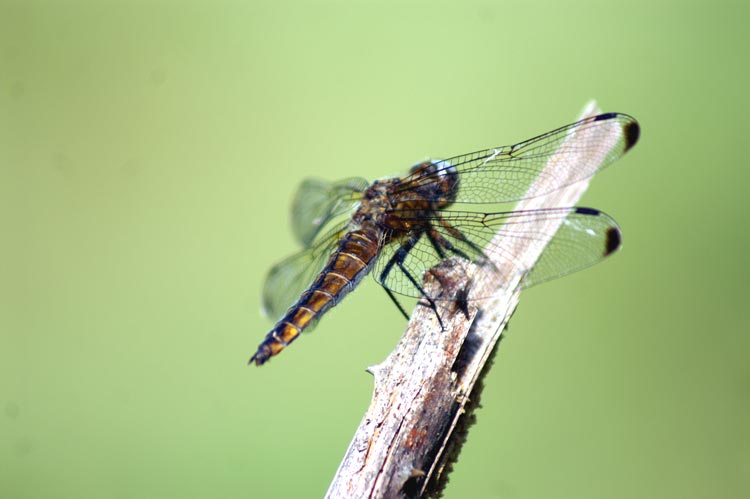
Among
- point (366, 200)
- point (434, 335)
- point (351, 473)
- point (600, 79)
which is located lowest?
point (351, 473)

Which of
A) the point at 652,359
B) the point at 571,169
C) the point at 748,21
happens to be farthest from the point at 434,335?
the point at 748,21

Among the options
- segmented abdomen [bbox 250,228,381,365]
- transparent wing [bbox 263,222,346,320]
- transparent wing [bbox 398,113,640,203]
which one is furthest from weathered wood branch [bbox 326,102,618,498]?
transparent wing [bbox 263,222,346,320]

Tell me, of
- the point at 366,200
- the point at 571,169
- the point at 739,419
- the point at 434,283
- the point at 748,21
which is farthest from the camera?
the point at 748,21

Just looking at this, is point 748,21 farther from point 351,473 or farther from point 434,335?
point 351,473

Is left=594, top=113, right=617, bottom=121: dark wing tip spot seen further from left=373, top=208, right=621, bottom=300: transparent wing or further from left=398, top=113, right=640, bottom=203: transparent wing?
left=373, top=208, right=621, bottom=300: transparent wing

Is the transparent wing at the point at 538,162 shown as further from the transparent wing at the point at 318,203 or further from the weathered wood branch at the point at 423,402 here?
the weathered wood branch at the point at 423,402

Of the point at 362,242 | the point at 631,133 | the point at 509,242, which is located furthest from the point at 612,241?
the point at 362,242

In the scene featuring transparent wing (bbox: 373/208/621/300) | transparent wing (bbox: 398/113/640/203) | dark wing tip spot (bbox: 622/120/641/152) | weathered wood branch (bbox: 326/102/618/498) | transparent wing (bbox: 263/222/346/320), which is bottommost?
weathered wood branch (bbox: 326/102/618/498)
